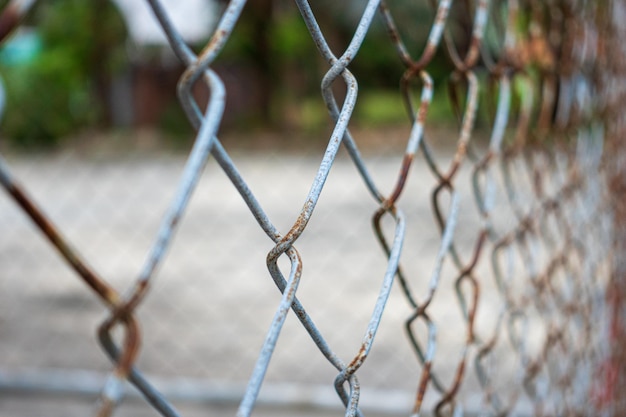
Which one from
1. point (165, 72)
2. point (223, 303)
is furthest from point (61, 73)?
point (223, 303)

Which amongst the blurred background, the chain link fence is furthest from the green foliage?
the chain link fence

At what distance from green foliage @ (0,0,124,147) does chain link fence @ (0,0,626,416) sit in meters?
3.95

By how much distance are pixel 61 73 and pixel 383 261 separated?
888 centimetres

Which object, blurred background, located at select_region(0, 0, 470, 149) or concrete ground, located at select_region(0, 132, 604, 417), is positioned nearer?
concrete ground, located at select_region(0, 132, 604, 417)

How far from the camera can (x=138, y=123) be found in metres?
13.2

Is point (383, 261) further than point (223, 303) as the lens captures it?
Yes

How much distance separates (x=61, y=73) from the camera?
11938mm

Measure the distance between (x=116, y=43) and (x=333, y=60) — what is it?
1265 centimetres

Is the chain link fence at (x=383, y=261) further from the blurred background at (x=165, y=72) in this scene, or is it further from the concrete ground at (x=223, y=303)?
the blurred background at (x=165, y=72)

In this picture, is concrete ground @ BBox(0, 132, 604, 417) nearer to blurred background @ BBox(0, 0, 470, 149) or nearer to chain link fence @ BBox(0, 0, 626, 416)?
chain link fence @ BBox(0, 0, 626, 416)

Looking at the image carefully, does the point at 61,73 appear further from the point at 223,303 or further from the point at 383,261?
the point at 223,303

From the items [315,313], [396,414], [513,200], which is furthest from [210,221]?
[513,200]

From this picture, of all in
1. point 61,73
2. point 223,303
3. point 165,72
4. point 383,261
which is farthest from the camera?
point 165,72

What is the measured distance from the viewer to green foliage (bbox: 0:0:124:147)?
1123cm
